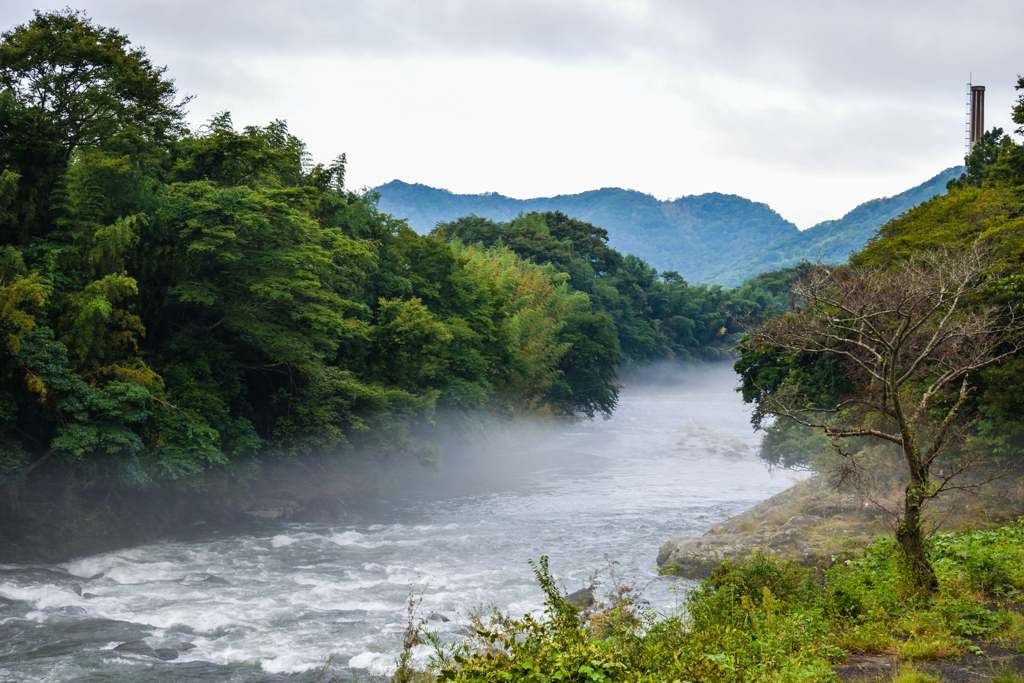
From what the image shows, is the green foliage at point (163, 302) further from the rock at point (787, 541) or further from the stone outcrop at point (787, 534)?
the rock at point (787, 541)

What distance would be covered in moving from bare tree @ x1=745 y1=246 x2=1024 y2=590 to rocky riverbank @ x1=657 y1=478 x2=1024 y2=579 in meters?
1.07

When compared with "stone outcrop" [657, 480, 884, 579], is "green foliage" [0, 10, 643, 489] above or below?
above

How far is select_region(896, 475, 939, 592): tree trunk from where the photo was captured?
7164 mm

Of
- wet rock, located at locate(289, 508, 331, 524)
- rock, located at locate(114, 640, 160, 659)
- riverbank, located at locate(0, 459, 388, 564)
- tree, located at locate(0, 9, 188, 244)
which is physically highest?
tree, located at locate(0, 9, 188, 244)

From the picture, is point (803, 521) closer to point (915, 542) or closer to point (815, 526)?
point (815, 526)

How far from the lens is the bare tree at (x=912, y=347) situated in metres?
7.32

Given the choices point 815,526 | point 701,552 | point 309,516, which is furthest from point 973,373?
point 309,516

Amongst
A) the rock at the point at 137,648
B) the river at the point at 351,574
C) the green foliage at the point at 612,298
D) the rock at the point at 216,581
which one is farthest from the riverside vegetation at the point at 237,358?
the green foliage at the point at 612,298

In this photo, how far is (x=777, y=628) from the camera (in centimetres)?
685

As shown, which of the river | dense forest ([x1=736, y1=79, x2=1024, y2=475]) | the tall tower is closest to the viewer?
the river

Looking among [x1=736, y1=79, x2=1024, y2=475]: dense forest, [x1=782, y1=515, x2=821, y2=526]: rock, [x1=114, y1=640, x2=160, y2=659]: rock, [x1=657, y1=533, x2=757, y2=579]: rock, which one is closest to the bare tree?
[x1=736, y1=79, x2=1024, y2=475]: dense forest

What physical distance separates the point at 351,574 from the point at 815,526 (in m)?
10.1

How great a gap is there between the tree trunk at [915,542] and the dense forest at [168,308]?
→ 14.1 metres

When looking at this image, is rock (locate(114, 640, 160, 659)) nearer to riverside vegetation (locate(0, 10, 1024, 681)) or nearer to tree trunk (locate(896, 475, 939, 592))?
riverside vegetation (locate(0, 10, 1024, 681))
